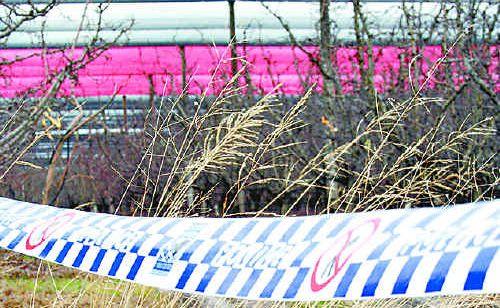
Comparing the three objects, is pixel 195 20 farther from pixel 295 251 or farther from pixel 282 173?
pixel 295 251

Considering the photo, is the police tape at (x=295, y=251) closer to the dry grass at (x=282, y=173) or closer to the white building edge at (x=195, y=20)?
the dry grass at (x=282, y=173)

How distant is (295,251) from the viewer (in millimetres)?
2357

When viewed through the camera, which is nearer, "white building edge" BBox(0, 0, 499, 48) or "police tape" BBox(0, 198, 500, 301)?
"police tape" BBox(0, 198, 500, 301)

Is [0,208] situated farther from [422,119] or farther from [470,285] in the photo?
[422,119]

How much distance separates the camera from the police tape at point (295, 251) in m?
Result: 1.98

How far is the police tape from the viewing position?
6.49ft

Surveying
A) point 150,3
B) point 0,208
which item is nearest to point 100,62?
point 150,3

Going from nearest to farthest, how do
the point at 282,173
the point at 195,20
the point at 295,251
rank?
the point at 295,251
the point at 282,173
the point at 195,20

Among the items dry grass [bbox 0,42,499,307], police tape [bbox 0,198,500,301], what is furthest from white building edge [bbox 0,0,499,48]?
police tape [bbox 0,198,500,301]

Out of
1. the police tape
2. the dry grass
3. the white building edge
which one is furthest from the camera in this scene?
the white building edge

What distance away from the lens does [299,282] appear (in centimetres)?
223

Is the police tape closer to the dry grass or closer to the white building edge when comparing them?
the dry grass

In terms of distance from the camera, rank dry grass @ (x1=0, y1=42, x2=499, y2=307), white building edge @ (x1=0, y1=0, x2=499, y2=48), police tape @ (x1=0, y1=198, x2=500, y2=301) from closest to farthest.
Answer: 1. police tape @ (x1=0, y1=198, x2=500, y2=301)
2. dry grass @ (x1=0, y1=42, x2=499, y2=307)
3. white building edge @ (x1=0, y1=0, x2=499, y2=48)

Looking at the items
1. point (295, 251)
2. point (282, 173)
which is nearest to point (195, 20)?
point (282, 173)
